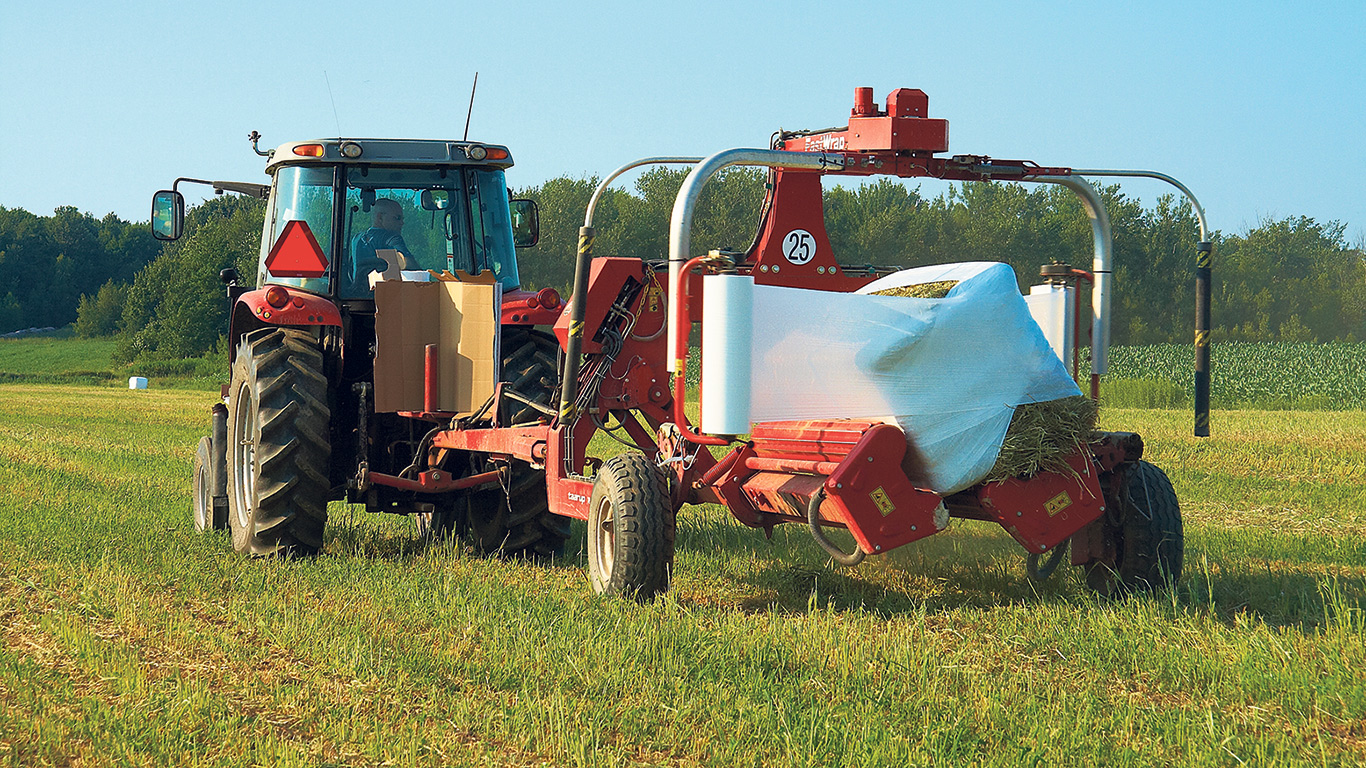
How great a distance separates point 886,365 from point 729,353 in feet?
2.24

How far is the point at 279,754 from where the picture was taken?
142 inches

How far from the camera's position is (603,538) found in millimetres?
5852

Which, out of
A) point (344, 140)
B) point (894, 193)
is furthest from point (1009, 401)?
point (894, 193)

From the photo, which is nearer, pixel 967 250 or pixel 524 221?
pixel 524 221

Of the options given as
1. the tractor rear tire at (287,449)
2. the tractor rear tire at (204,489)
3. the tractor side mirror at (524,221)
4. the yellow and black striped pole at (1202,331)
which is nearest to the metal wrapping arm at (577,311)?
the tractor rear tire at (287,449)

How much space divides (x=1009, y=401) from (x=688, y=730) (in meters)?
2.31

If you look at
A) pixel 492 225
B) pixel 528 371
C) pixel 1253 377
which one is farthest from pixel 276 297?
pixel 1253 377

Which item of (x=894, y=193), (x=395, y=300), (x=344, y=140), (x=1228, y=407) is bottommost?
(x=1228, y=407)

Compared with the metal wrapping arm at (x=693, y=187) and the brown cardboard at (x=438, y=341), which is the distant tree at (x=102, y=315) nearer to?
the brown cardboard at (x=438, y=341)

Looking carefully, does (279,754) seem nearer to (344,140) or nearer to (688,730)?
(688,730)

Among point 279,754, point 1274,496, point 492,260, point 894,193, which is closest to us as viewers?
point 279,754

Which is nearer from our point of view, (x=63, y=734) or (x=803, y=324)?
(x=63, y=734)

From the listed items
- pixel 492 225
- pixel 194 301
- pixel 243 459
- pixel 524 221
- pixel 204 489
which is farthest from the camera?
pixel 194 301

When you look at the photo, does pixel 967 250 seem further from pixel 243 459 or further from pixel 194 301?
pixel 243 459
